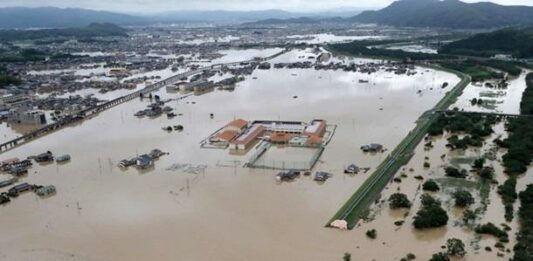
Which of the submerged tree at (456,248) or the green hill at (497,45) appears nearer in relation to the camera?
the submerged tree at (456,248)

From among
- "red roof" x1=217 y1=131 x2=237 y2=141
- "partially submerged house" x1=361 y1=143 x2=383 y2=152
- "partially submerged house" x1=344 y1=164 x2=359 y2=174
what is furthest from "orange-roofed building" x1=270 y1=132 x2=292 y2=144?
"partially submerged house" x1=344 y1=164 x2=359 y2=174

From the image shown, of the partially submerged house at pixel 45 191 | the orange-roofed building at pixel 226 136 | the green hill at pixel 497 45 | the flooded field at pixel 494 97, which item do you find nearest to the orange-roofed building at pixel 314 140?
the orange-roofed building at pixel 226 136

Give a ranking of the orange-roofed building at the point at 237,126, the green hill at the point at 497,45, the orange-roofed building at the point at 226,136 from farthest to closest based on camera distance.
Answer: the green hill at the point at 497,45, the orange-roofed building at the point at 237,126, the orange-roofed building at the point at 226,136

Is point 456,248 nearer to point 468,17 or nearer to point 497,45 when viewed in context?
point 497,45

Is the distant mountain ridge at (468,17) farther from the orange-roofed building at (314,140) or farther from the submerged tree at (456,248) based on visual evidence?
the submerged tree at (456,248)

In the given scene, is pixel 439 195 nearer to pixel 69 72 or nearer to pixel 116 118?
pixel 116 118

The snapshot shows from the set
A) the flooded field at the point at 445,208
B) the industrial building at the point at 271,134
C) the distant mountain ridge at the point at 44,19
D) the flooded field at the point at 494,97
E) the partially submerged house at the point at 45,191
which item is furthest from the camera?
the distant mountain ridge at the point at 44,19

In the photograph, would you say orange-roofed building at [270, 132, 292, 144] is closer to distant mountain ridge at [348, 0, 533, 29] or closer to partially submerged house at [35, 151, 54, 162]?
partially submerged house at [35, 151, 54, 162]
